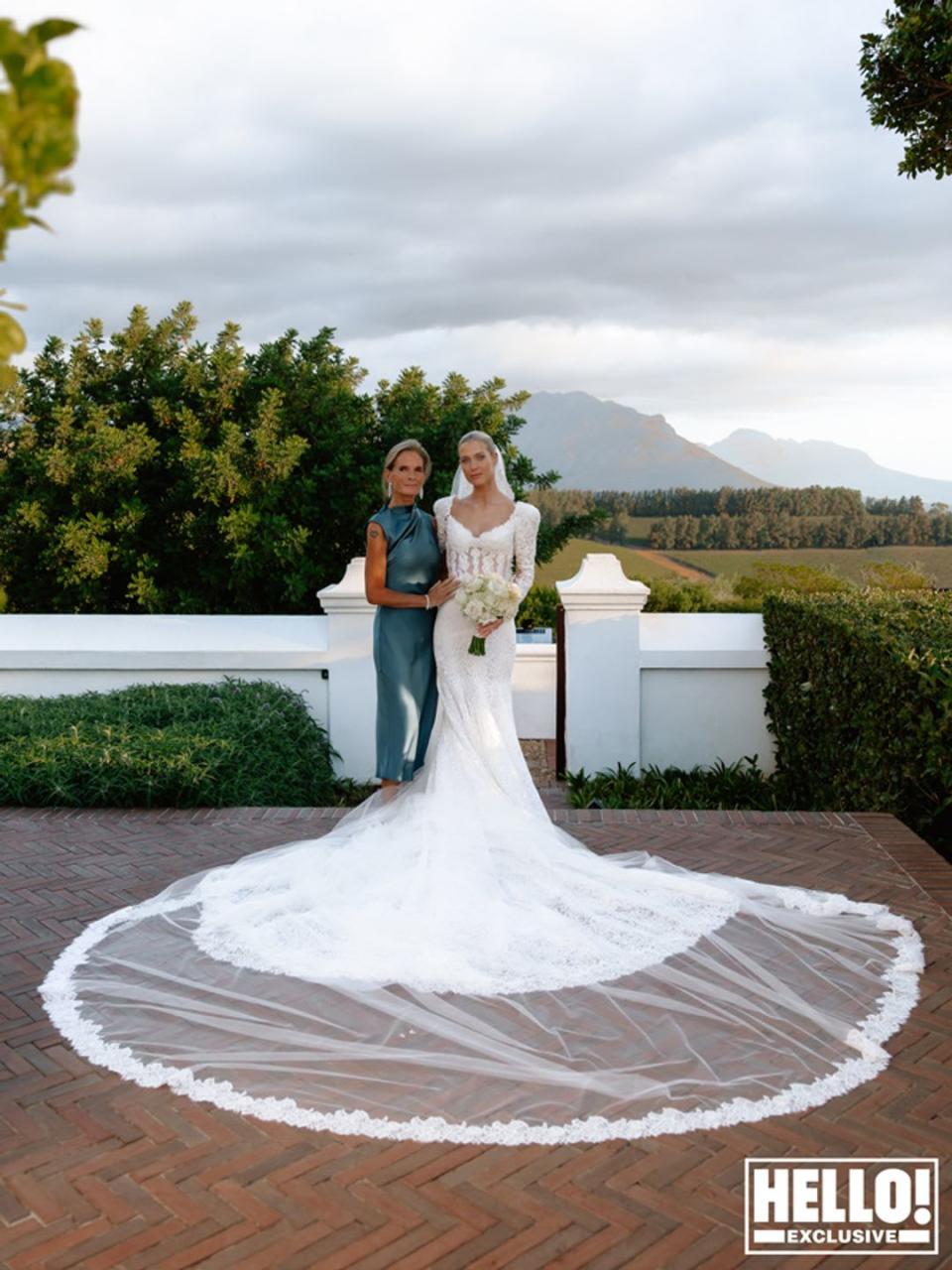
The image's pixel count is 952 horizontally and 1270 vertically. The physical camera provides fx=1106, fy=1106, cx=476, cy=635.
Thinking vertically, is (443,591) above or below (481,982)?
above

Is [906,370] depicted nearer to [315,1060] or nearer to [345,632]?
[345,632]

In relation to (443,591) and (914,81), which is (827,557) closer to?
(914,81)

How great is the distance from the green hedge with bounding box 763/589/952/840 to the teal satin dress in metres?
2.34

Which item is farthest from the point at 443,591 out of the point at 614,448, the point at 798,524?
the point at 614,448

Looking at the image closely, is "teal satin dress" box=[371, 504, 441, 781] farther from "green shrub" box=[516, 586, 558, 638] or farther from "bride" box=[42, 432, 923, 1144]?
"green shrub" box=[516, 586, 558, 638]

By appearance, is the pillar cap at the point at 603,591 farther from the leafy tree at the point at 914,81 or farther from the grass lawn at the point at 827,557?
the grass lawn at the point at 827,557

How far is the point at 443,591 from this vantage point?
527cm

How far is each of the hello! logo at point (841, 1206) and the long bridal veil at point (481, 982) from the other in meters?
0.26

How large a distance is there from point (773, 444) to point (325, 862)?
8686 cm

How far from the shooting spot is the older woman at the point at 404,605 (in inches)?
208

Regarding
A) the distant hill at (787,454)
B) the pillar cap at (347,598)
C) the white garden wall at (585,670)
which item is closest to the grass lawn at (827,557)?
the white garden wall at (585,670)

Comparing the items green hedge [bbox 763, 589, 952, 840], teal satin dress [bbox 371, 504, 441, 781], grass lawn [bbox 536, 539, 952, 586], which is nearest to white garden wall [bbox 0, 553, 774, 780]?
green hedge [bbox 763, 589, 952, 840]

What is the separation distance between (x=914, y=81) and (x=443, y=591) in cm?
469

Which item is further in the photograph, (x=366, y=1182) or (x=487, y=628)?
(x=487, y=628)
